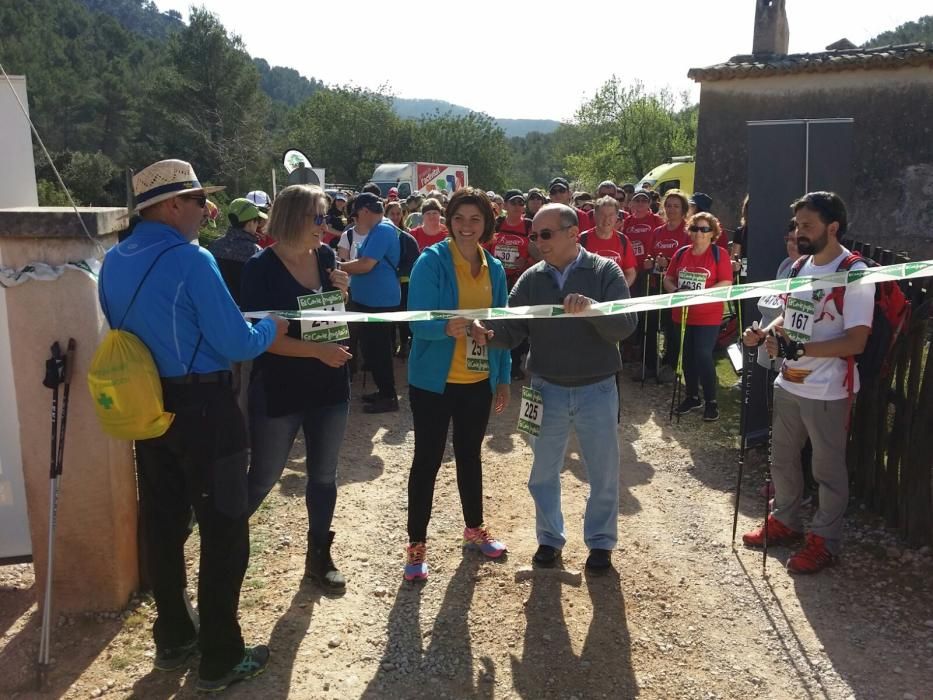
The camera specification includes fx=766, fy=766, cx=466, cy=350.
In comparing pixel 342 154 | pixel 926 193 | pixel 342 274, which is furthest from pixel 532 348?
pixel 342 154

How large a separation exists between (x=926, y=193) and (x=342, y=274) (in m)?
15.0

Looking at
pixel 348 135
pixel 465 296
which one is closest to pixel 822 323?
pixel 465 296

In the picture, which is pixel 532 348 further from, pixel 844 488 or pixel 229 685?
pixel 229 685

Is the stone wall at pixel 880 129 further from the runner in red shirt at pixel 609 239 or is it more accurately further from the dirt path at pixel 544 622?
the dirt path at pixel 544 622

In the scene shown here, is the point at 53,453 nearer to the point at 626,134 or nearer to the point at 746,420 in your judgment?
the point at 746,420

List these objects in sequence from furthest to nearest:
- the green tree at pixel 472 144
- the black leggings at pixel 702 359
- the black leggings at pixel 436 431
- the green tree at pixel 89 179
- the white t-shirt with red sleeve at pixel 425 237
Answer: the green tree at pixel 472 144
the green tree at pixel 89 179
the white t-shirt with red sleeve at pixel 425 237
the black leggings at pixel 702 359
the black leggings at pixel 436 431

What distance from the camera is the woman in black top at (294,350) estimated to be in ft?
12.3

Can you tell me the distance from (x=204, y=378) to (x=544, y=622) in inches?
83.6

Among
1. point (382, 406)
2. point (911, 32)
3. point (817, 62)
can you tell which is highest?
point (911, 32)

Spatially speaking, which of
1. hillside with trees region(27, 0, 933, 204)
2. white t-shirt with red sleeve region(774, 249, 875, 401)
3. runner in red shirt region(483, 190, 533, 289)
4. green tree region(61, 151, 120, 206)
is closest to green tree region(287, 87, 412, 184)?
hillside with trees region(27, 0, 933, 204)

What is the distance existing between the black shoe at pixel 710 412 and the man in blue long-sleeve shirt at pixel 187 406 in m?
5.13

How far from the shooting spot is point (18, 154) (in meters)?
4.00

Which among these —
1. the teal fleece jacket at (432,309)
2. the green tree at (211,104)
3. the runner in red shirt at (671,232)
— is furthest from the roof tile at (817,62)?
the green tree at (211,104)

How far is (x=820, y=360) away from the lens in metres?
4.23
